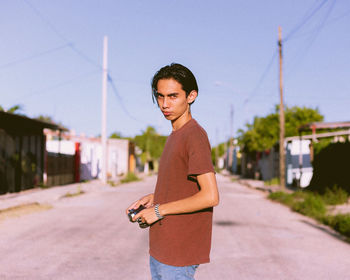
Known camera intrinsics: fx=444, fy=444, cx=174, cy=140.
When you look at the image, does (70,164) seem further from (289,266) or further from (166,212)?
(166,212)

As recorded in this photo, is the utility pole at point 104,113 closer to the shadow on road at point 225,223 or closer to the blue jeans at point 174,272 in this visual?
the shadow on road at point 225,223

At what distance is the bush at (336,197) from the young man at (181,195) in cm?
1349

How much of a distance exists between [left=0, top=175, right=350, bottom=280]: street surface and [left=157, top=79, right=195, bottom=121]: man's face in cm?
359

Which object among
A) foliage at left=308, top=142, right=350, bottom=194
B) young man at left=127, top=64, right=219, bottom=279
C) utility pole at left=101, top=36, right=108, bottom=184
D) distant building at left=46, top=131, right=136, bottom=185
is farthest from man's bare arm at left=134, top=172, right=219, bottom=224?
utility pole at left=101, top=36, right=108, bottom=184

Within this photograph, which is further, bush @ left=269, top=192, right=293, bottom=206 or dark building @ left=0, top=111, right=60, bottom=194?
dark building @ left=0, top=111, right=60, bottom=194

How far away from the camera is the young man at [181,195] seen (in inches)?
86.5

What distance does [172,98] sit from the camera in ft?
7.84

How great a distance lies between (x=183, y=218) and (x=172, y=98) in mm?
638

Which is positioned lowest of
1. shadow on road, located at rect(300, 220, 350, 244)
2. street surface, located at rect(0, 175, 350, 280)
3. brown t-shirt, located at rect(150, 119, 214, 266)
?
shadow on road, located at rect(300, 220, 350, 244)

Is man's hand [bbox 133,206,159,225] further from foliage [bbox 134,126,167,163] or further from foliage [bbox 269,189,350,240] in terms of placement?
foliage [bbox 134,126,167,163]

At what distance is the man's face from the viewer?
2385mm

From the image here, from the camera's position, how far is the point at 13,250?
7.09m

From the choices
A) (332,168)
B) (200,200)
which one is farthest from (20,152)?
(200,200)

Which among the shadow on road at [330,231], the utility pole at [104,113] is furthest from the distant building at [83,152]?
the shadow on road at [330,231]
